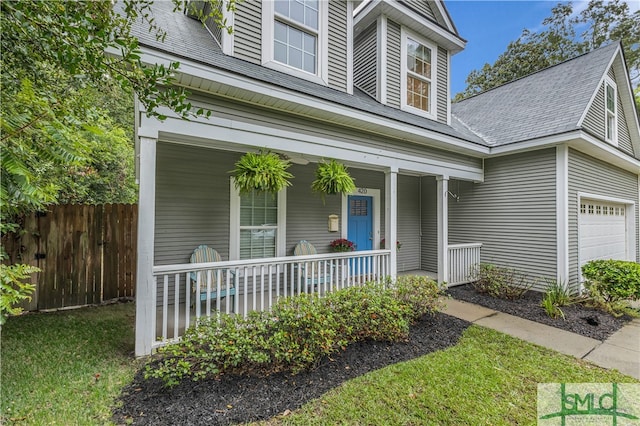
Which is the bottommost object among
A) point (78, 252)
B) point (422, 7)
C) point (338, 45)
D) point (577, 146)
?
point (78, 252)

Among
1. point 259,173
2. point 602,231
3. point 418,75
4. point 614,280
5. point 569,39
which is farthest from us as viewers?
point 569,39

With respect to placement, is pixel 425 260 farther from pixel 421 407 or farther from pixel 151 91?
pixel 151 91

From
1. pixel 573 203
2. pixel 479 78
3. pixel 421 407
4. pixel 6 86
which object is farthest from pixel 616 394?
pixel 479 78

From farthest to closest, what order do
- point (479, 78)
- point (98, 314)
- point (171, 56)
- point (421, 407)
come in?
point (479, 78) < point (98, 314) < point (171, 56) < point (421, 407)

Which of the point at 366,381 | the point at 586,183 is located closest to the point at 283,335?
the point at 366,381

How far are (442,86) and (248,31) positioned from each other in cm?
518

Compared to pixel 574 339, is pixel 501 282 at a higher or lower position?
higher

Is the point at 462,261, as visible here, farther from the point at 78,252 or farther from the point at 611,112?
the point at 78,252

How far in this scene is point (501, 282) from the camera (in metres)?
6.21

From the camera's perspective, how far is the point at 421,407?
8.52 feet

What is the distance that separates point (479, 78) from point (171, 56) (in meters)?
22.5

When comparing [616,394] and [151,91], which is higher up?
[151,91]

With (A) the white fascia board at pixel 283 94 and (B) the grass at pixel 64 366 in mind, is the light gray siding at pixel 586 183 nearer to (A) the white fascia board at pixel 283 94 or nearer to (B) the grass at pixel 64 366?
(A) the white fascia board at pixel 283 94
